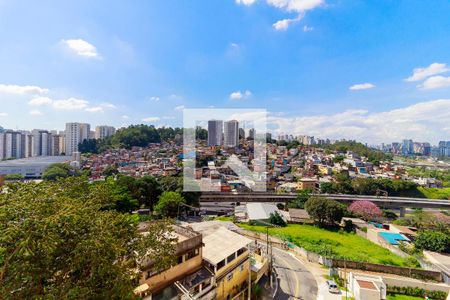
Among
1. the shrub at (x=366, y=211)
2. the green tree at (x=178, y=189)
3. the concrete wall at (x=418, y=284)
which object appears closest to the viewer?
the concrete wall at (x=418, y=284)

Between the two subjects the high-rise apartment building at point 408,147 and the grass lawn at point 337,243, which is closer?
the grass lawn at point 337,243

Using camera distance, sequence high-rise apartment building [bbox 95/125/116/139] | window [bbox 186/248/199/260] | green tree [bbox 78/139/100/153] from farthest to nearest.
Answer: high-rise apartment building [bbox 95/125/116/139] → green tree [bbox 78/139/100/153] → window [bbox 186/248/199/260]

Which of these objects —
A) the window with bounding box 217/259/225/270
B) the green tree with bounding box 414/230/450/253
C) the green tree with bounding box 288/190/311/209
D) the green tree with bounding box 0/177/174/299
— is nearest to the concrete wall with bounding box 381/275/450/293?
the green tree with bounding box 414/230/450/253

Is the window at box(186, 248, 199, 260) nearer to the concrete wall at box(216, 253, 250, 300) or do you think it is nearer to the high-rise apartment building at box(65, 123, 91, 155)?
the concrete wall at box(216, 253, 250, 300)

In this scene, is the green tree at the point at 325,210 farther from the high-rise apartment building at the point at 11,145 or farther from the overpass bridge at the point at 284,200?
the high-rise apartment building at the point at 11,145

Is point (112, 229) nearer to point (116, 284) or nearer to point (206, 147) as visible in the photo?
point (116, 284)

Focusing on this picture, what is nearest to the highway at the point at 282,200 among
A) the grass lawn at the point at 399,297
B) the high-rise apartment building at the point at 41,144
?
the grass lawn at the point at 399,297

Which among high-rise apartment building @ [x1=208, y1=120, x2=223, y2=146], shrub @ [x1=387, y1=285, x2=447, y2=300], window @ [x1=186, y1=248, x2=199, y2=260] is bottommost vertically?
shrub @ [x1=387, y1=285, x2=447, y2=300]

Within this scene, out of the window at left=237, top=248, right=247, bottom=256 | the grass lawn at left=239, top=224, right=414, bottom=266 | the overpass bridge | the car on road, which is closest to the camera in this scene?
the window at left=237, top=248, right=247, bottom=256
